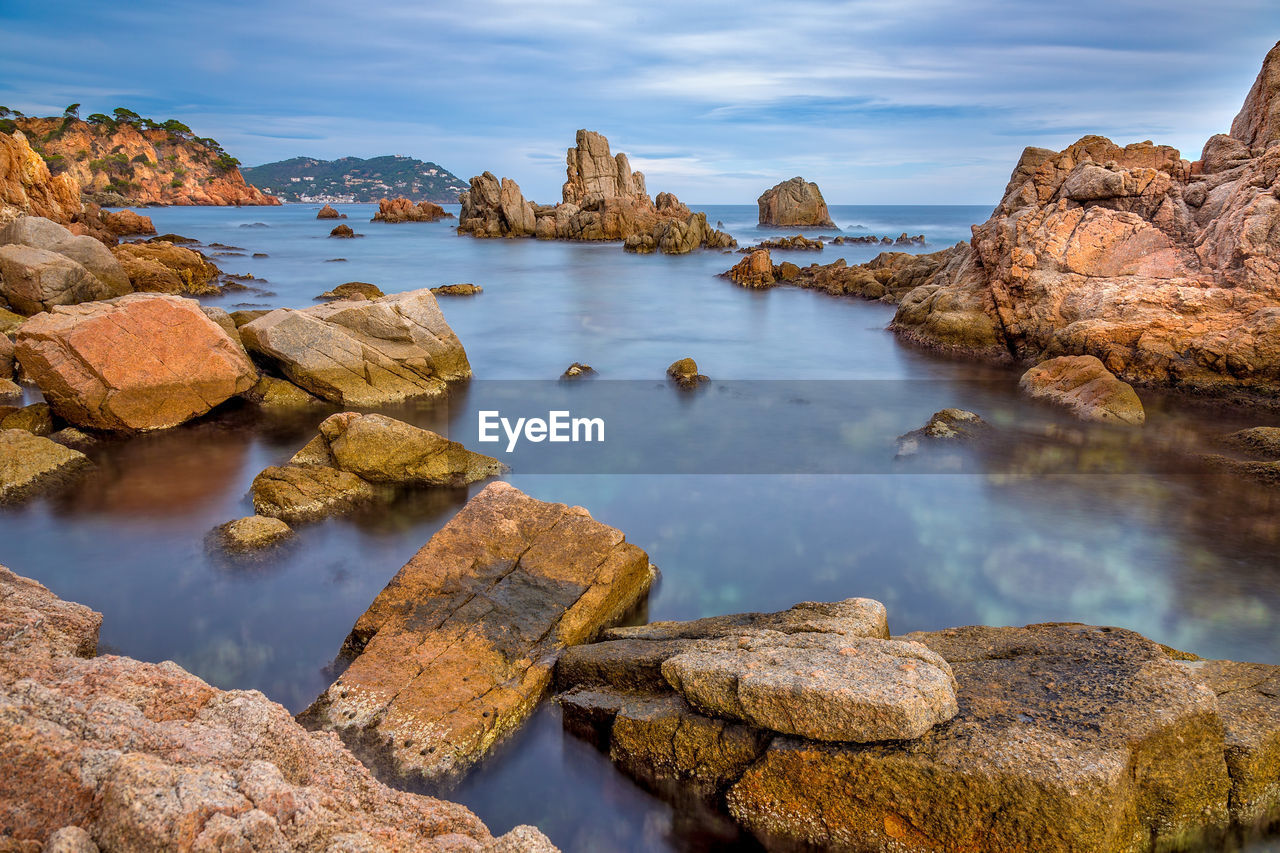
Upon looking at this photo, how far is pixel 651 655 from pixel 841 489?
5942mm

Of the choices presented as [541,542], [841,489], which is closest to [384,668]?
[541,542]

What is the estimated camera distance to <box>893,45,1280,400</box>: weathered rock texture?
1395 centimetres

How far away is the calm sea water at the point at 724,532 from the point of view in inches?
256

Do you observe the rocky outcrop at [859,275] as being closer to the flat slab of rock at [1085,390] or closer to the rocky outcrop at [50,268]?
the flat slab of rock at [1085,390]

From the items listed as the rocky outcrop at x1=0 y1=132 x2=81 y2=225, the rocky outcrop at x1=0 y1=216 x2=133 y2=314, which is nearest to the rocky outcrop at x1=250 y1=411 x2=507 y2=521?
the rocky outcrop at x1=0 y1=216 x2=133 y2=314

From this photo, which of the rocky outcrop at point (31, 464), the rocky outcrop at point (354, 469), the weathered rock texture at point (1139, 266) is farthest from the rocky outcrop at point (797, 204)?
the rocky outcrop at point (31, 464)

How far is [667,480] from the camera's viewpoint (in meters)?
10.8

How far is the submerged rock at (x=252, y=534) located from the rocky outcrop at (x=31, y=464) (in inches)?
117

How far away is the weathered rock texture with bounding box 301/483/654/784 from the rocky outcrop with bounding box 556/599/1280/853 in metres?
0.68

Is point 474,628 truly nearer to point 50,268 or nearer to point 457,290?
point 50,268

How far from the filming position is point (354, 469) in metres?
9.60

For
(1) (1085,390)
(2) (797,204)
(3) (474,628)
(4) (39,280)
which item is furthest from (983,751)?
(2) (797,204)

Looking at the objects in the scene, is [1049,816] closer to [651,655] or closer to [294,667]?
[651,655]

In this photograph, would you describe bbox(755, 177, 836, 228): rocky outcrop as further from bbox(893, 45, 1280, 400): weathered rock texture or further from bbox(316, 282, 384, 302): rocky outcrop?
bbox(316, 282, 384, 302): rocky outcrop
